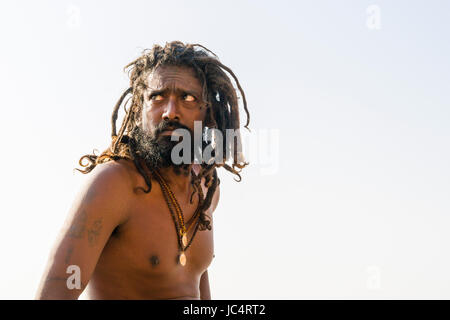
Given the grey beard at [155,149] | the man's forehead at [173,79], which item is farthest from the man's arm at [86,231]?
the man's forehead at [173,79]

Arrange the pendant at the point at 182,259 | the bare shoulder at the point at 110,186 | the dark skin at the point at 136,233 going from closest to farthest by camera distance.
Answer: the dark skin at the point at 136,233, the bare shoulder at the point at 110,186, the pendant at the point at 182,259

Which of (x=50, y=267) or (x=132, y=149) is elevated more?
(x=132, y=149)

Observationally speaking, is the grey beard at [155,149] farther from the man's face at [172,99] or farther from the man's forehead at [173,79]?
the man's forehead at [173,79]

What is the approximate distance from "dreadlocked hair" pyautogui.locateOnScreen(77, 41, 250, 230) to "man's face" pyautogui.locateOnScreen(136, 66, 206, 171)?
85mm

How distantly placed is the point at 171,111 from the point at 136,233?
935 mm

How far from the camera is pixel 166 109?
4.37m

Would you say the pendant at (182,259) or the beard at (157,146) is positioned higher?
the beard at (157,146)

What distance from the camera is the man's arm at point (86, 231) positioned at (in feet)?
10.9

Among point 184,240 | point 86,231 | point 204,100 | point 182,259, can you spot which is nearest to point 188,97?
point 204,100

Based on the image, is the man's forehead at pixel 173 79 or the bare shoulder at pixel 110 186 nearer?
the bare shoulder at pixel 110 186

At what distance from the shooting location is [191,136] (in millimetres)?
4520
